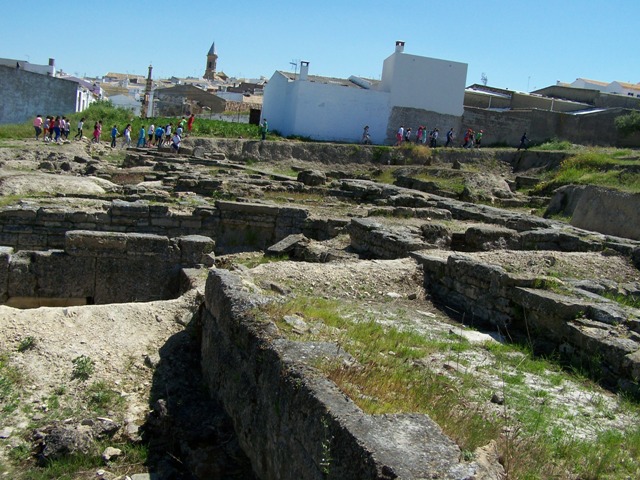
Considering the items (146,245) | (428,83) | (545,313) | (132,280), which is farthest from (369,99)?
(545,313)

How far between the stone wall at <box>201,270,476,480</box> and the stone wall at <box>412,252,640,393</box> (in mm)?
2777

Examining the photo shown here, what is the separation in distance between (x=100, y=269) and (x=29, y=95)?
39019 millimetres

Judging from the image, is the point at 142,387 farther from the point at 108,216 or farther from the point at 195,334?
the point at 108,216

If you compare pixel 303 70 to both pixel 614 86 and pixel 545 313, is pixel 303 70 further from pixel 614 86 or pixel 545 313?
pixel 614 86

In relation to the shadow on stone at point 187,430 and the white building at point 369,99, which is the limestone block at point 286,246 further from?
the white building at point 369,99

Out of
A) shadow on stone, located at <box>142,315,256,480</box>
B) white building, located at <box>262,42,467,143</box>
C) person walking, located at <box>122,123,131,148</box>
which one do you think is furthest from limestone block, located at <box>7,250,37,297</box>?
white building, located at <box>262,42,467,143</box>

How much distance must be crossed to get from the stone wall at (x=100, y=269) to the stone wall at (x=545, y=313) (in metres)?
3.53

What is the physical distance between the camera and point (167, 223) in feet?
39.5

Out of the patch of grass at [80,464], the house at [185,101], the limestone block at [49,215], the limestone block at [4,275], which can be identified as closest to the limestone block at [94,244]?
the limestone block at [4,275]

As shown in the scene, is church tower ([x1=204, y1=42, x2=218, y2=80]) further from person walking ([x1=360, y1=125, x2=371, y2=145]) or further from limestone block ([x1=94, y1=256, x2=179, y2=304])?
limestone block ([x1=94, y1=256, x2=179, y2=304])

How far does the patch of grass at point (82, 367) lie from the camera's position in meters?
5.77

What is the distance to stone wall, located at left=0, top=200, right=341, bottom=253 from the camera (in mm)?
10695

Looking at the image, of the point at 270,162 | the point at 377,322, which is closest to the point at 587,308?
the point at 377,322

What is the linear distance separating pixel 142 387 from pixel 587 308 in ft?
14.7
